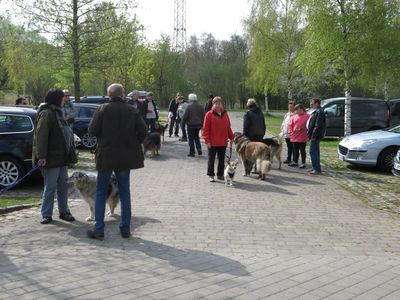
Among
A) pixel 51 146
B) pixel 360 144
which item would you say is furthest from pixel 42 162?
pixel 360 144

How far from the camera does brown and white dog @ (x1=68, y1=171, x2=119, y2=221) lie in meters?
7.07

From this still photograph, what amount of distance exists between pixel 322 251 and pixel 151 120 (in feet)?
41.6

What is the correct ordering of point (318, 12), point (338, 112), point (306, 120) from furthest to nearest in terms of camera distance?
1. point (338, 112)
2. point (318, 12)
3. point (306, 120)

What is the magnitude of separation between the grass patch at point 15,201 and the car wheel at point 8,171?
998 millimetres

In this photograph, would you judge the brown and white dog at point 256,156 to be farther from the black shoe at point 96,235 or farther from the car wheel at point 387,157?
the black shoe at point 96,235

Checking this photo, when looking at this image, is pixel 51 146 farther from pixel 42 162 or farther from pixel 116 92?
pixel 116 92

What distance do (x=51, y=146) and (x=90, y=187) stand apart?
2.75 feet

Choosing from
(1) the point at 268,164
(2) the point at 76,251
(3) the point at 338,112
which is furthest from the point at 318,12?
(2) the point at 76,251

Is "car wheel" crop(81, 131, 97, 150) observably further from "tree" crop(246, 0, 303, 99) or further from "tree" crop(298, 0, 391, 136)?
"tree" crop(246, 0, 303, 99)

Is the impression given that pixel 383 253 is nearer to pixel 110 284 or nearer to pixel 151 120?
pixel 110 284

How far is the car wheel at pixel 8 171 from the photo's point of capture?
9.97m

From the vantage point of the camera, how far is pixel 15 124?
10227mm

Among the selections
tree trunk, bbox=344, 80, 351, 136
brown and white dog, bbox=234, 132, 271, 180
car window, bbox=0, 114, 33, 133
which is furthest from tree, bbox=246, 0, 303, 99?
car window, bbox=0, 114, 33, 133

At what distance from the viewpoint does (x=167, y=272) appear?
5012mm
